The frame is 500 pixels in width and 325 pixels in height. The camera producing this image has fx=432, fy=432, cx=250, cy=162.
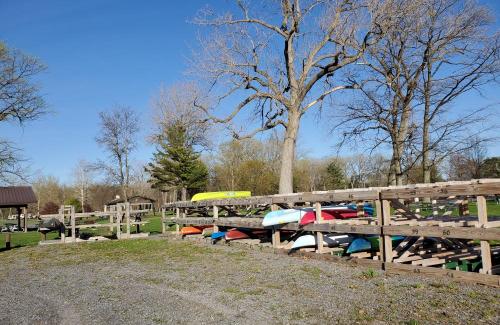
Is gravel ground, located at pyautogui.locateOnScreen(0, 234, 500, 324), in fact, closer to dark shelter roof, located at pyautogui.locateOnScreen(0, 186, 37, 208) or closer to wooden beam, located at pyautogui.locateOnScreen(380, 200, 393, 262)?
wooden beam, located at pyautogui.locateOnScreen(380, 200, 393, 262)

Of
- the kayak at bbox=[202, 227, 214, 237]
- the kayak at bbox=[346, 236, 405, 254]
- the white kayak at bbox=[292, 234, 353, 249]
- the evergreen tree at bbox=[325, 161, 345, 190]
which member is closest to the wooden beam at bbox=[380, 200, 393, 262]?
the kayak at bbox=[346, 236, 405, 254]

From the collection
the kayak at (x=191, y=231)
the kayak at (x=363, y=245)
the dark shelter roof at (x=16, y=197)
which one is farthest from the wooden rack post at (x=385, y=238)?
the dark shelter roof at (x=16, y=197)

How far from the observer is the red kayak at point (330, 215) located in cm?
1007

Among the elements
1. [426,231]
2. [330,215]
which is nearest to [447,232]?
[426,231]

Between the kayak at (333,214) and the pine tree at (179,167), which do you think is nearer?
the kayak at (333,214)

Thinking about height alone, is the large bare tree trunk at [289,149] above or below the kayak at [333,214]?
above

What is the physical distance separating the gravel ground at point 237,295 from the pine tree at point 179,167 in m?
39.1

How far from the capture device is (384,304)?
18.4 ft

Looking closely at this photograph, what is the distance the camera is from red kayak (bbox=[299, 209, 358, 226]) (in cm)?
1007

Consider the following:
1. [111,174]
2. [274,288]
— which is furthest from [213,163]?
[274,288]

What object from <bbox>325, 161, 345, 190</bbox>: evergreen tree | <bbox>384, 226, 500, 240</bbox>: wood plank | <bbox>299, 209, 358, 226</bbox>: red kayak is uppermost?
<bbox>325, 161, 345, 190</bbox>: evergreen tree

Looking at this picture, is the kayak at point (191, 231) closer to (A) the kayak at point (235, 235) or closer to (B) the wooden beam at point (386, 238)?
(A) the kayak at point (235, 235)

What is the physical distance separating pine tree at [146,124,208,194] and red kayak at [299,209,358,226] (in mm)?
39296

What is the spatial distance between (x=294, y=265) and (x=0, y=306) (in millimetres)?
5329
